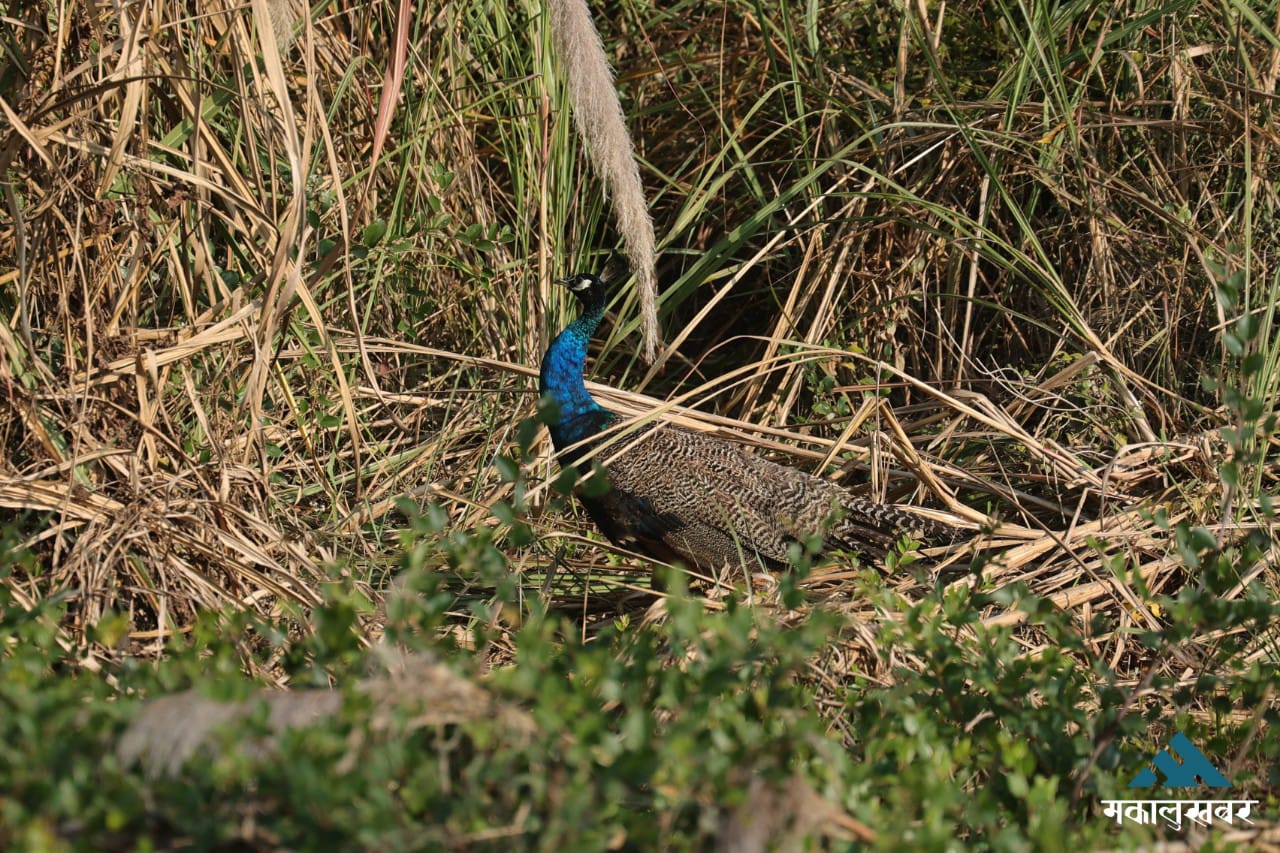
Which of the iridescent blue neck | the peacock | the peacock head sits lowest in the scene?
the peacock

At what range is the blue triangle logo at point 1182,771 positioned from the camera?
7.23 ft

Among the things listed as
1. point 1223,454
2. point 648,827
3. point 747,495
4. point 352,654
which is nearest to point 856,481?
point 747,495

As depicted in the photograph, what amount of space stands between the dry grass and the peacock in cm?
10

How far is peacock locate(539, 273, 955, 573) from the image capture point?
12.3 ft

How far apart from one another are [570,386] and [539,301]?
42 cm

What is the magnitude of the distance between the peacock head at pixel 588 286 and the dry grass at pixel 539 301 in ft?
0.36

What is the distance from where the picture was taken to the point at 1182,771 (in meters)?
2.24
